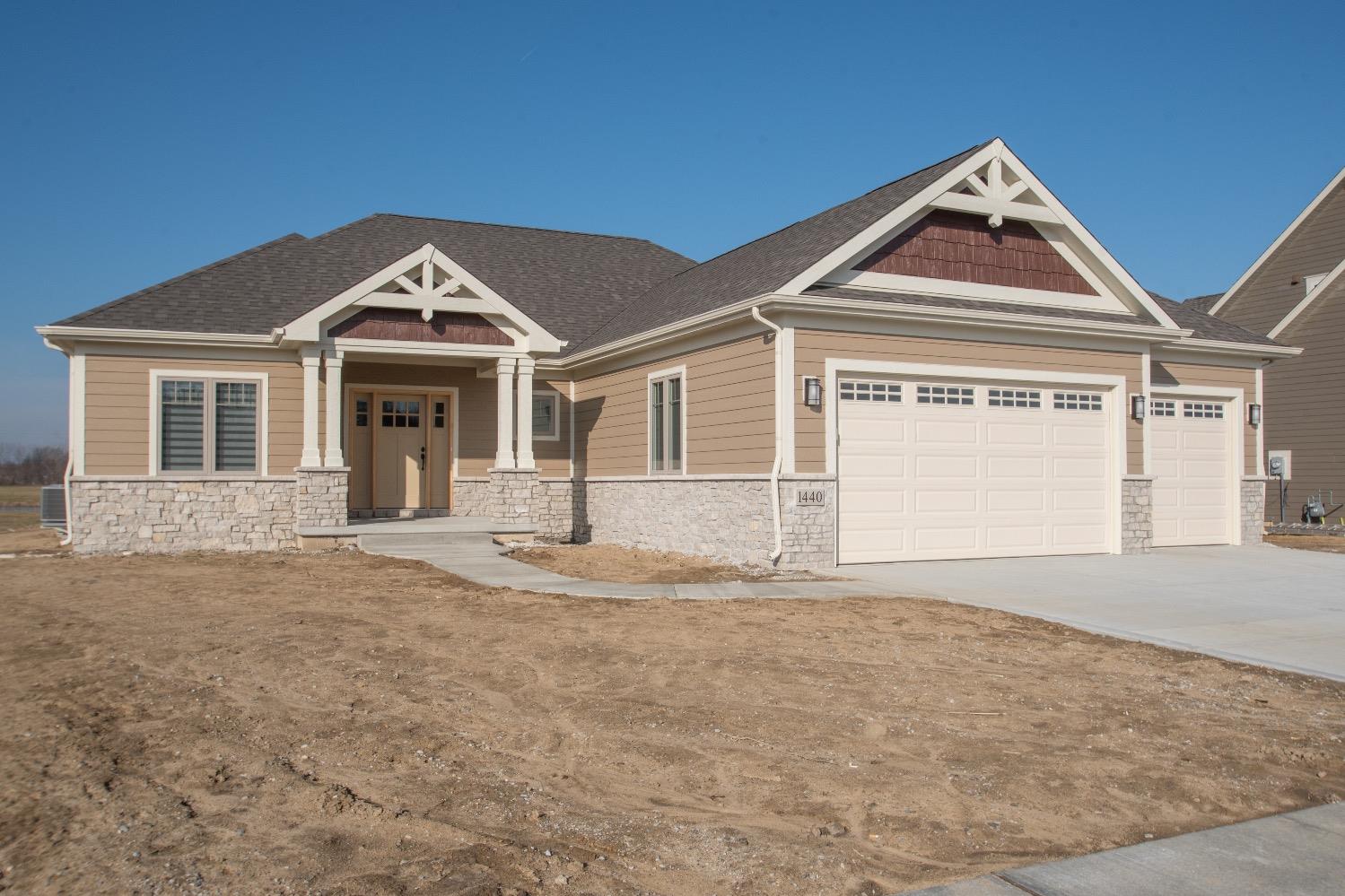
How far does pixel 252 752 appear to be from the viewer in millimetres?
5098

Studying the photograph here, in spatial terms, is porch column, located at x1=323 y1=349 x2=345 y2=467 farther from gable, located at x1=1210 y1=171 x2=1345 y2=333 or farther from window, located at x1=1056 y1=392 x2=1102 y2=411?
gable, located at x1=1210 y1=171 x2=1345 y2=333

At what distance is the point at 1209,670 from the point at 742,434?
7241mm

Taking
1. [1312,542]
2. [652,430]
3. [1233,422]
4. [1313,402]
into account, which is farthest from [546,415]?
[1313,402]

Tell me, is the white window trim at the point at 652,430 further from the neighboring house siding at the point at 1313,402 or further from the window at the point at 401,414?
the neighboring house siding at the point at 1313,402

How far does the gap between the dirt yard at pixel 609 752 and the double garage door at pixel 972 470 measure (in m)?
4.53

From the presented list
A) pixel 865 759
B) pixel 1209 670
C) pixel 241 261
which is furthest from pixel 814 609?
pixel 241 261

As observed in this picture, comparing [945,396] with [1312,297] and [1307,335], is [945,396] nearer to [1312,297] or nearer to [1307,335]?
[1307,335]

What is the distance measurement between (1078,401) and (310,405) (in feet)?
37.4

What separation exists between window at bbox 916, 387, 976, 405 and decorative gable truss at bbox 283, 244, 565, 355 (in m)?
6.00

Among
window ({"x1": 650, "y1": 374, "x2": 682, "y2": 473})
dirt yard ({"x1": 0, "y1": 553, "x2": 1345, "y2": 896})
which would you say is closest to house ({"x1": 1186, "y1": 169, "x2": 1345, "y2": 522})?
window ({"x1": 650, "y1": 374, "x2": 682, "y2": 473})

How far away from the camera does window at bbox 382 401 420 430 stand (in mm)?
17969

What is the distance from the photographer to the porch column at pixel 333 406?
50.7 ft

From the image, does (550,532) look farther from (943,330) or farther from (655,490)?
(943,330)

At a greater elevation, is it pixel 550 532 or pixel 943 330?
pixel 943 330
